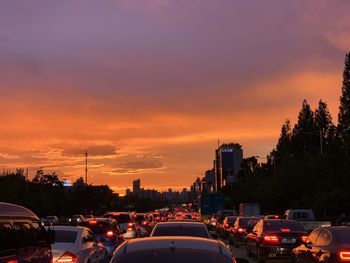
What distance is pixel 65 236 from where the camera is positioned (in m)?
15.3

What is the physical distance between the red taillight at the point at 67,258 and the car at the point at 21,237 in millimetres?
2929

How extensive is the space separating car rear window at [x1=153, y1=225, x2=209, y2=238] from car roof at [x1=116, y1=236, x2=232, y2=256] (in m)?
6.93

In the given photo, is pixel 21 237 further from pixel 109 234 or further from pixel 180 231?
pixel 109 234

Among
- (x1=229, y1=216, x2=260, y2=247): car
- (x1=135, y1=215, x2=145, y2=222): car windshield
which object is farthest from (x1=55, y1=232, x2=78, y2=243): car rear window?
(x1=135, y1=215, x2=145, y2=222): car windshield

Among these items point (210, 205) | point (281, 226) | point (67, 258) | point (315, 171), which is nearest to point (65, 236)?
point (67, 258)

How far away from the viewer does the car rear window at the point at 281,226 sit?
74.7 ft

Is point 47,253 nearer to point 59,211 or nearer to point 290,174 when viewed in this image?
point 290,174

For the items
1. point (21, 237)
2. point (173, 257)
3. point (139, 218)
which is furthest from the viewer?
point (139, 218)

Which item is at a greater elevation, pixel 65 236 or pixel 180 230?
pixel 180 230

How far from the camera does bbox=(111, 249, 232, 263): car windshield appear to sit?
21.0 feet

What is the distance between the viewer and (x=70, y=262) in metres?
14.1

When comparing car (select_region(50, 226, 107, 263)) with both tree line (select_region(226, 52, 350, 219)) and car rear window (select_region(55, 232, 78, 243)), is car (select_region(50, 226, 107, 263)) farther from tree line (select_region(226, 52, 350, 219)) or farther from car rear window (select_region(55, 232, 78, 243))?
tree line (select_region(226, 52, 350, 219))

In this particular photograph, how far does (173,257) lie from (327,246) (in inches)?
347

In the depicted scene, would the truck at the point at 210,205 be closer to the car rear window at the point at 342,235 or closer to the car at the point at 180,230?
the car rear window at the point at 342,235
